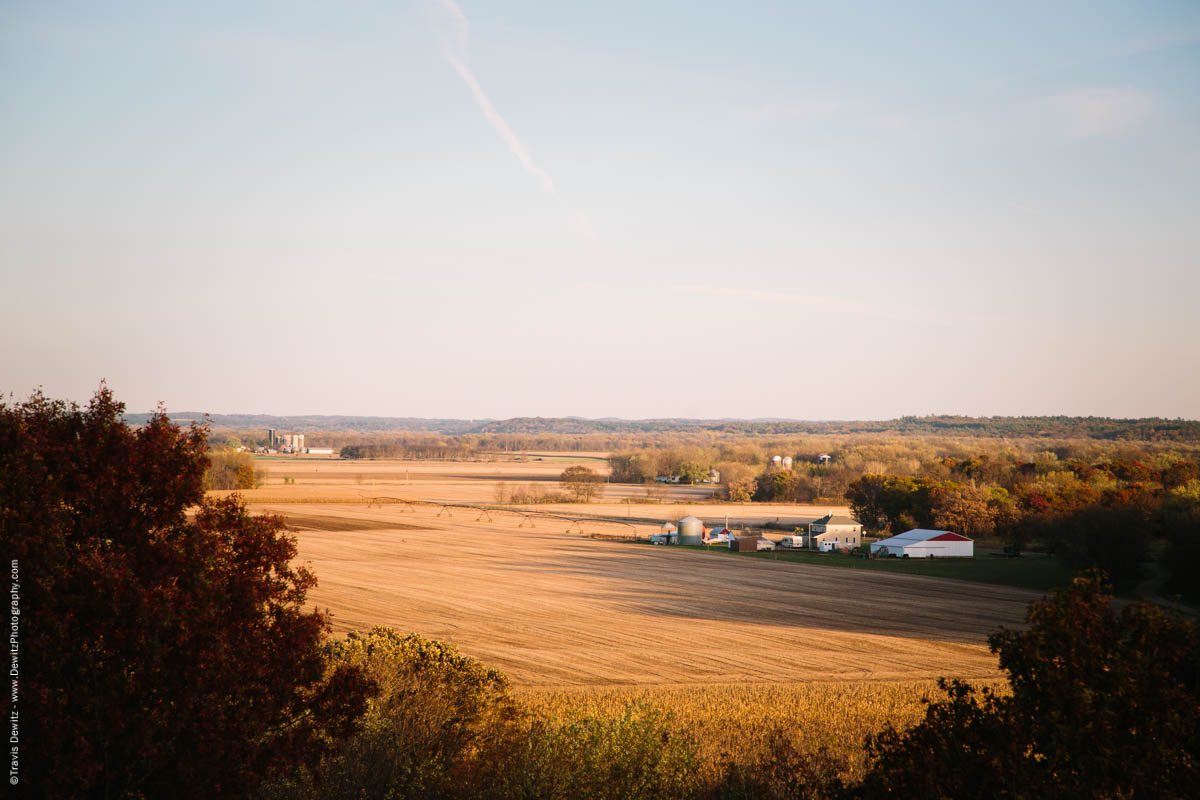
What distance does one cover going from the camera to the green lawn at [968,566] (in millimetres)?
56344

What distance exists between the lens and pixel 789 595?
2000 inches

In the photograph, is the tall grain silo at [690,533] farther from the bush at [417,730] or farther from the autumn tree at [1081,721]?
the autumn tree at [1081,721]

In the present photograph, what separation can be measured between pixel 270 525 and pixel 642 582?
45214 mm

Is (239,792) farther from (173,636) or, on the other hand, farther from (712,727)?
(712,727)

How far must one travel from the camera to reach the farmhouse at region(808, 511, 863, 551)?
2975 inches

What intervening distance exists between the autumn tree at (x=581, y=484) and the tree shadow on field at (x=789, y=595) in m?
55.3

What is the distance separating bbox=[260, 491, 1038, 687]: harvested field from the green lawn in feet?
9.66

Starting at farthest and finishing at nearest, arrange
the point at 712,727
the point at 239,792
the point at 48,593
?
1. the point at 712,727
2. the point at 239,792
3. the point at 48,593

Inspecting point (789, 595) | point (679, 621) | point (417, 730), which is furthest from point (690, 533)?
point (417, 730)

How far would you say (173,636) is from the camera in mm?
9484

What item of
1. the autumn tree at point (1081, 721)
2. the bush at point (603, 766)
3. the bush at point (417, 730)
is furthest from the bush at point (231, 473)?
the autumn tree at point (1081, 721)

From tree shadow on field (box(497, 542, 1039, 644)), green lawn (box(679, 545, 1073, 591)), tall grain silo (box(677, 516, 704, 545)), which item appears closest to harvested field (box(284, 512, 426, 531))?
tall grain silo (box(677, 516, 704, 545))

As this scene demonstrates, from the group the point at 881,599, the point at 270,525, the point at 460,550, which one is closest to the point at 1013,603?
the point at 881,599

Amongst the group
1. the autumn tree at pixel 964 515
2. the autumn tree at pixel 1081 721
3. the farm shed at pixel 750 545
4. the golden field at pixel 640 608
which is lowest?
the farm shed at pixel 750 545
